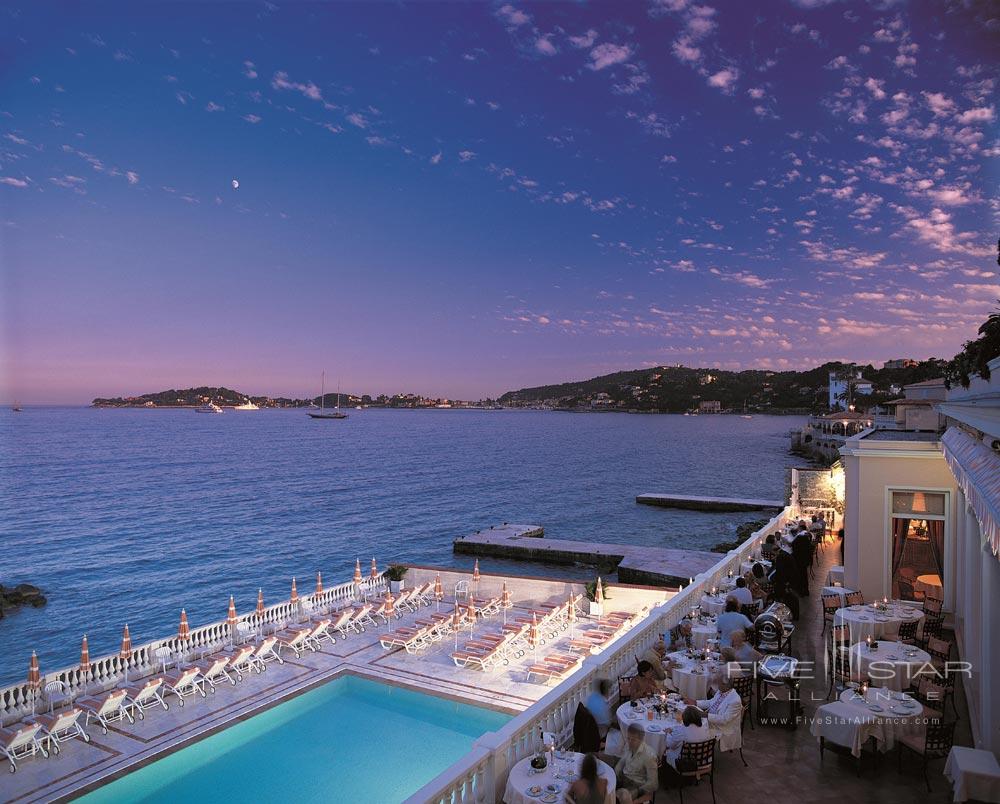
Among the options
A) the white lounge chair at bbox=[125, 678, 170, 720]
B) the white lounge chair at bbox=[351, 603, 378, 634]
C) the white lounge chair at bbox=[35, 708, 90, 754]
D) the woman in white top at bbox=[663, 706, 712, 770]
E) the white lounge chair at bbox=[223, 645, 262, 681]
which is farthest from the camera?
the white lounge chair at bbox=[351, 603, 378, 634]

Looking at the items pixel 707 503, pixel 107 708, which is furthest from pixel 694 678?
pixel 707 503

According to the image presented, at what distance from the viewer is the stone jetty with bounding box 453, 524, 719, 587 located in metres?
31.8

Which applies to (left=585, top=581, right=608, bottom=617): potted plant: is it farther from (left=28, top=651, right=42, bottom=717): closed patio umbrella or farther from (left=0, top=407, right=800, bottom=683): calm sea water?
(left=0, top=407, right=800, bottom=683): calm sea water

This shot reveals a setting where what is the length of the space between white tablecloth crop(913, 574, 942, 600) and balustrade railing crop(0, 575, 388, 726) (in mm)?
14805

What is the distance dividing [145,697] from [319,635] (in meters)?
4.69

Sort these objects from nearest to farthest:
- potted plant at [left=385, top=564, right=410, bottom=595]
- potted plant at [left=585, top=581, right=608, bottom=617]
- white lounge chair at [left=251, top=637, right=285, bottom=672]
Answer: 1. white lounge chair at [left=251, top=637, right=285, bottom=672]
2. potted plant at [left=585, top=581, right=608, bottom=617]
3. potted plant at [left=385, top=564, right=410, bottom=595]

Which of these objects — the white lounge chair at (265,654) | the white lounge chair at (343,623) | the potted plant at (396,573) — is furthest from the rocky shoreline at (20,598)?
the white lounge chair at (265,654)

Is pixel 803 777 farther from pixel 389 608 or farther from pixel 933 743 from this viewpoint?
pixel 389 608

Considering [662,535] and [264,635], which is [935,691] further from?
[662,535]

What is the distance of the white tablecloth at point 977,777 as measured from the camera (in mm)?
5430

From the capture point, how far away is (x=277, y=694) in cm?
1292

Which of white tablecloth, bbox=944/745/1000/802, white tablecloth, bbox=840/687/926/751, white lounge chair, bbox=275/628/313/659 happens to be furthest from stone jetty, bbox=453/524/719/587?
white tablecloth, bbox=944/745/1000/802

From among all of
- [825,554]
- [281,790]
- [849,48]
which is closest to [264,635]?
[281,790]

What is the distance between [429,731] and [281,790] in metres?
2.90
